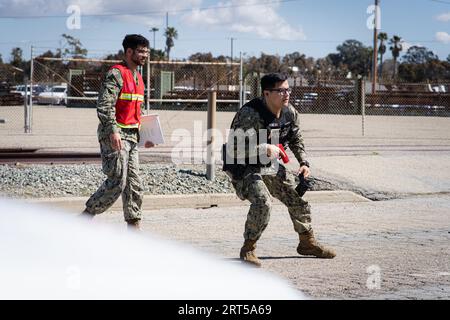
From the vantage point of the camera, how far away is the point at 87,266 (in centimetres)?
260

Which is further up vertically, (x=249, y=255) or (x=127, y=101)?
(x=127, y=101)

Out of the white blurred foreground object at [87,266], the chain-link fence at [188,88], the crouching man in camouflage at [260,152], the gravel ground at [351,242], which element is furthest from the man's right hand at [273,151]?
the chain-link fence at [188,88]

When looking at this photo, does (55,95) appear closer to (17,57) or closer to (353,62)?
(17,57)

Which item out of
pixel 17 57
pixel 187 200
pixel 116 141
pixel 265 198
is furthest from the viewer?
pixel 17 57

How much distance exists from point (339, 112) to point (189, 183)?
1244 inches

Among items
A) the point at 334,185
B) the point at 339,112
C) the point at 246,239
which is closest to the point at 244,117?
the point at 246,239

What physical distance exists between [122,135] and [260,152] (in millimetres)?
1368

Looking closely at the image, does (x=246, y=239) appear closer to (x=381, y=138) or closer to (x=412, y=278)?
(x=412, y=278)

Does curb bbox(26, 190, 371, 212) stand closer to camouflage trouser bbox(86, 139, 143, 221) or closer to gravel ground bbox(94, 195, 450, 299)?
→ gravel ground bbox(94, 195, 450, 299)

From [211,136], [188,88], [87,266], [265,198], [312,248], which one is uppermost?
[188,88]

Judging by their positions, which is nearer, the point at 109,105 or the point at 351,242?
the point at 109,105

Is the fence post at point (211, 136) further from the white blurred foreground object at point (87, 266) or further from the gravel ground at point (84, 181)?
the white blurred foreground object at point (87, 266)

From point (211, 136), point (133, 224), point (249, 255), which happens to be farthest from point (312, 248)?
point (211, 136)

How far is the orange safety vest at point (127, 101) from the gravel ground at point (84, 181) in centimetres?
325
